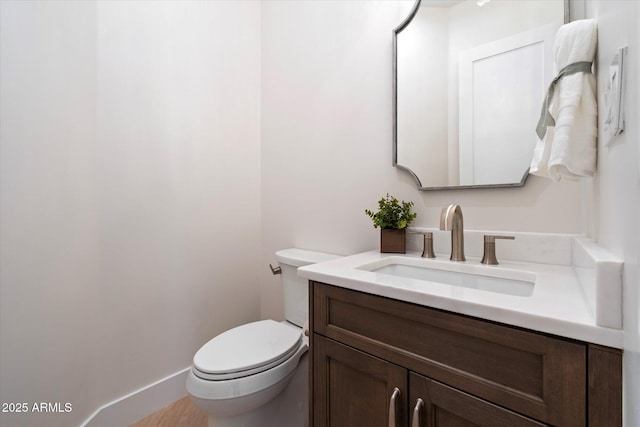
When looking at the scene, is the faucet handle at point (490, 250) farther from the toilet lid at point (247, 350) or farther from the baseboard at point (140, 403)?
the baseboard at point (140, 403)

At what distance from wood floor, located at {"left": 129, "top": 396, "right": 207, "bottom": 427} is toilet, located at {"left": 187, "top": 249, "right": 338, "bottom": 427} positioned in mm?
417

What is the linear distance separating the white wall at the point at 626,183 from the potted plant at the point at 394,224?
61cm

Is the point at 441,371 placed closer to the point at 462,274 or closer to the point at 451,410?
the point at 451,410

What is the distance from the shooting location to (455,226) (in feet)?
3.24

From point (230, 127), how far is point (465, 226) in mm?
1399

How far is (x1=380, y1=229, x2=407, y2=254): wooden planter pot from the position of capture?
1.18 meters

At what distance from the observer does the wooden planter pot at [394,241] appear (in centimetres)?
118

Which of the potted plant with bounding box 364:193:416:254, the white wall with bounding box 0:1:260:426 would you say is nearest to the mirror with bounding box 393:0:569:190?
the potted plant with bounding box 364:193:416:254

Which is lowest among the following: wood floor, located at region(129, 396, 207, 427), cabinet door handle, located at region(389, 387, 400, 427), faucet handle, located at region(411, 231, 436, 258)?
wood floor, located at region(129, 396, 207, 427)

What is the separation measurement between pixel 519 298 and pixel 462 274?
1.16 ft

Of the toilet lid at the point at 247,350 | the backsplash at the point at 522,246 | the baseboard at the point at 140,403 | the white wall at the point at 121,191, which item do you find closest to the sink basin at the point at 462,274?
the backsplash at the point at 522,246

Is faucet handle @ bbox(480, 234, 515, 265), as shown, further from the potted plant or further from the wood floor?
the wood floor

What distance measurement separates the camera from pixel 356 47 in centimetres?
142

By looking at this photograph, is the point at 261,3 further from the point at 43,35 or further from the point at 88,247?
the point at 88,247
